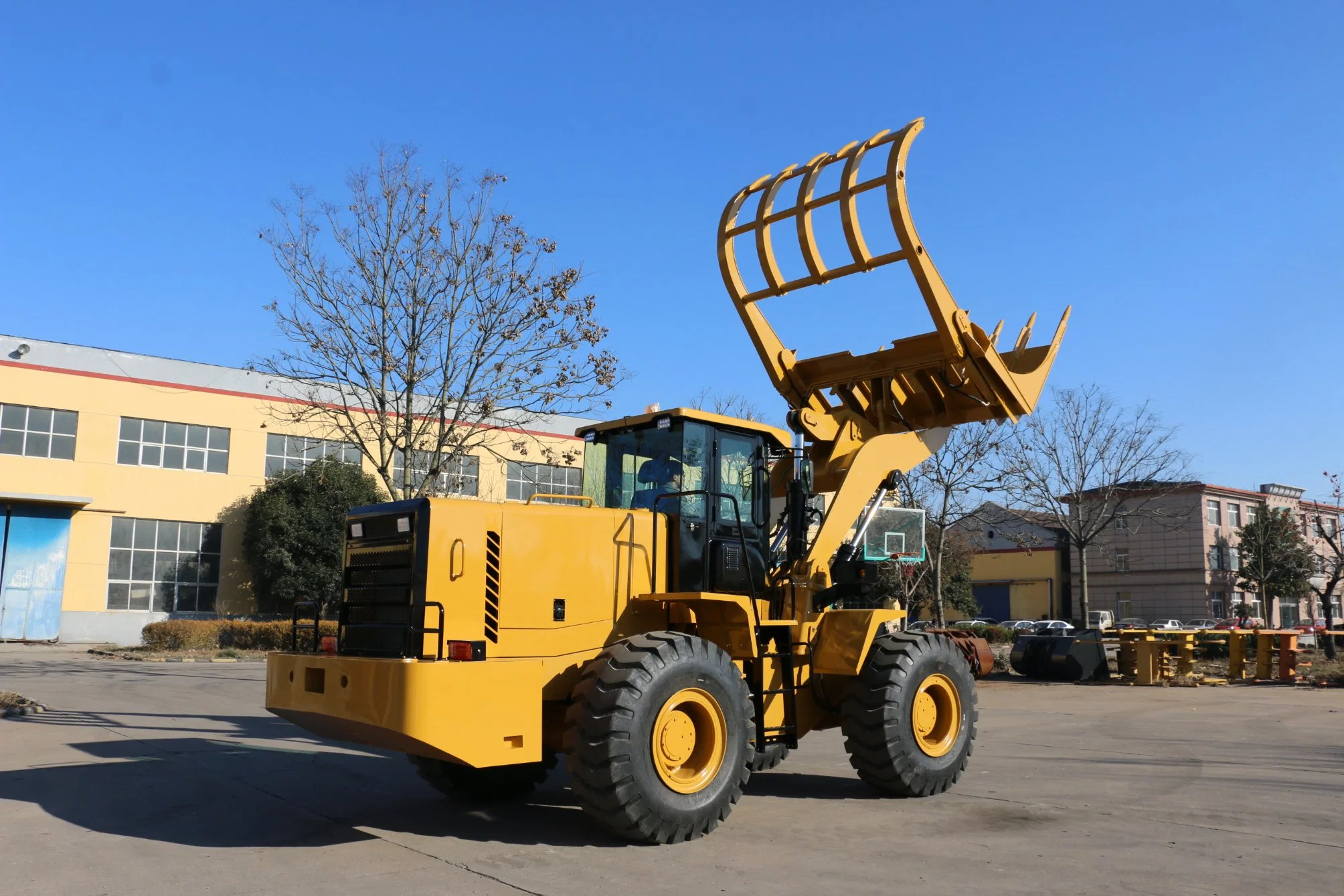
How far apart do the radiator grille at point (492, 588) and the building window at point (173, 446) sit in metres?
30.7

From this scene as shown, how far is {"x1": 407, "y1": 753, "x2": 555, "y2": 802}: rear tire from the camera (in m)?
8.43

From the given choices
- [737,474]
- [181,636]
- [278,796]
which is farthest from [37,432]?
[737,474]

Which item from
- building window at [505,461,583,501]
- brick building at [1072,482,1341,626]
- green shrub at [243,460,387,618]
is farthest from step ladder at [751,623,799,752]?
brick building at [1072,482,1341,626]

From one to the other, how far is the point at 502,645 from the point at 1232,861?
4.79 m

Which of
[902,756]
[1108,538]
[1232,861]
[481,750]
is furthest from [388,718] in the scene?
[1108,538]

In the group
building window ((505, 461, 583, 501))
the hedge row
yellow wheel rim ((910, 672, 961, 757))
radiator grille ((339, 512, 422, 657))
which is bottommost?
the hedge row

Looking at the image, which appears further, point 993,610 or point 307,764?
point 993,610

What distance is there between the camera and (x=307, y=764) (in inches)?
410

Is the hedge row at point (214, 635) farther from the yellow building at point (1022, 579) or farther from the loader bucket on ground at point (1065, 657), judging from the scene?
the yellow building at point (1022, 579)

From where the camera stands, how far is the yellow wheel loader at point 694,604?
6695 millimetres

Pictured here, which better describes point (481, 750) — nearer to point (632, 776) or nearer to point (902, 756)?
point (632, 776)

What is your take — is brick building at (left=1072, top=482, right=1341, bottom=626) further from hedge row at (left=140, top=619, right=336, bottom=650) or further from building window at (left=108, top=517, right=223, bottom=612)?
building window at (left=108, top=517, right=223, bottom=612)

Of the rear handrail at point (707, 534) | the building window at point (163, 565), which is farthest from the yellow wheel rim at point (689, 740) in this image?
the building window at point (163, 565)

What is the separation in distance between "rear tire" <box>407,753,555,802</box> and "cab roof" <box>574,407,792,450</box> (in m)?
2.82
